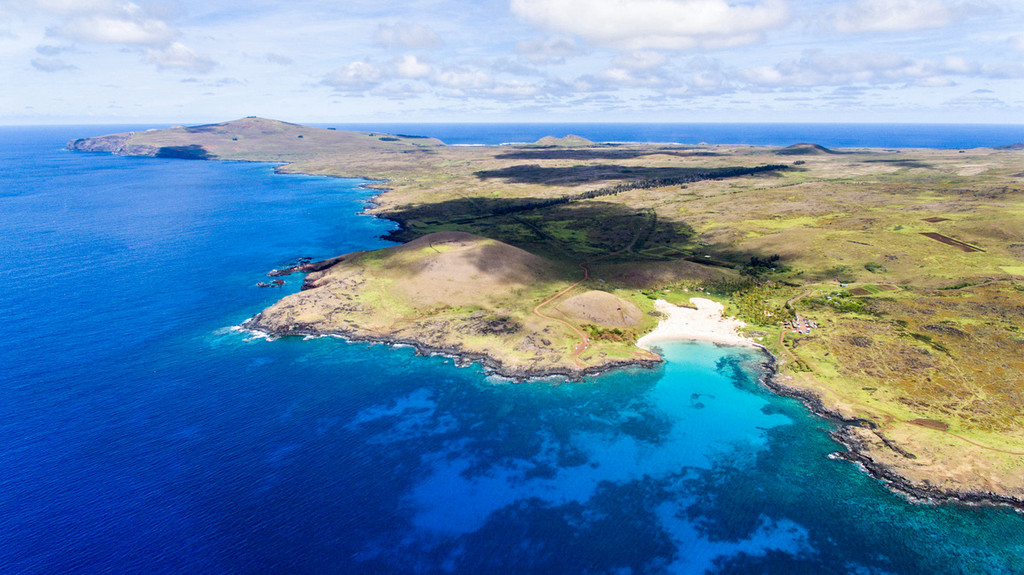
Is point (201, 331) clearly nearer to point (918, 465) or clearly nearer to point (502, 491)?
point (502, 491)

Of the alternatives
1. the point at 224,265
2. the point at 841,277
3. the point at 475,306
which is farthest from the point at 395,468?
the point at 841,277

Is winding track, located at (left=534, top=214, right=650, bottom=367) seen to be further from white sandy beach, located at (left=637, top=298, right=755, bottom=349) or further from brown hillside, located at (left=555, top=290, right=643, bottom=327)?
white sandy beach, located at (left=637, top=298, right=755, bottom=349)

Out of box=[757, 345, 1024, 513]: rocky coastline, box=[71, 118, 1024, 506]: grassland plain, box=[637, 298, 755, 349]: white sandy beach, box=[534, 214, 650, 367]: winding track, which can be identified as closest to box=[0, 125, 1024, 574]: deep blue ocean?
box=[757, 345, 1024, 513]: rocky coastline

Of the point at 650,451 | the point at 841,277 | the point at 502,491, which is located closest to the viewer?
the point at 502,491

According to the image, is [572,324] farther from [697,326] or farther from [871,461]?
[871,461]

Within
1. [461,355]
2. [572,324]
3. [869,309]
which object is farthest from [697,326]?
[461,355]

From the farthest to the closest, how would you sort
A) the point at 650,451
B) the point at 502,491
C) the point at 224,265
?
the point at 224,265
the point at 650,451
the point at 502,491
